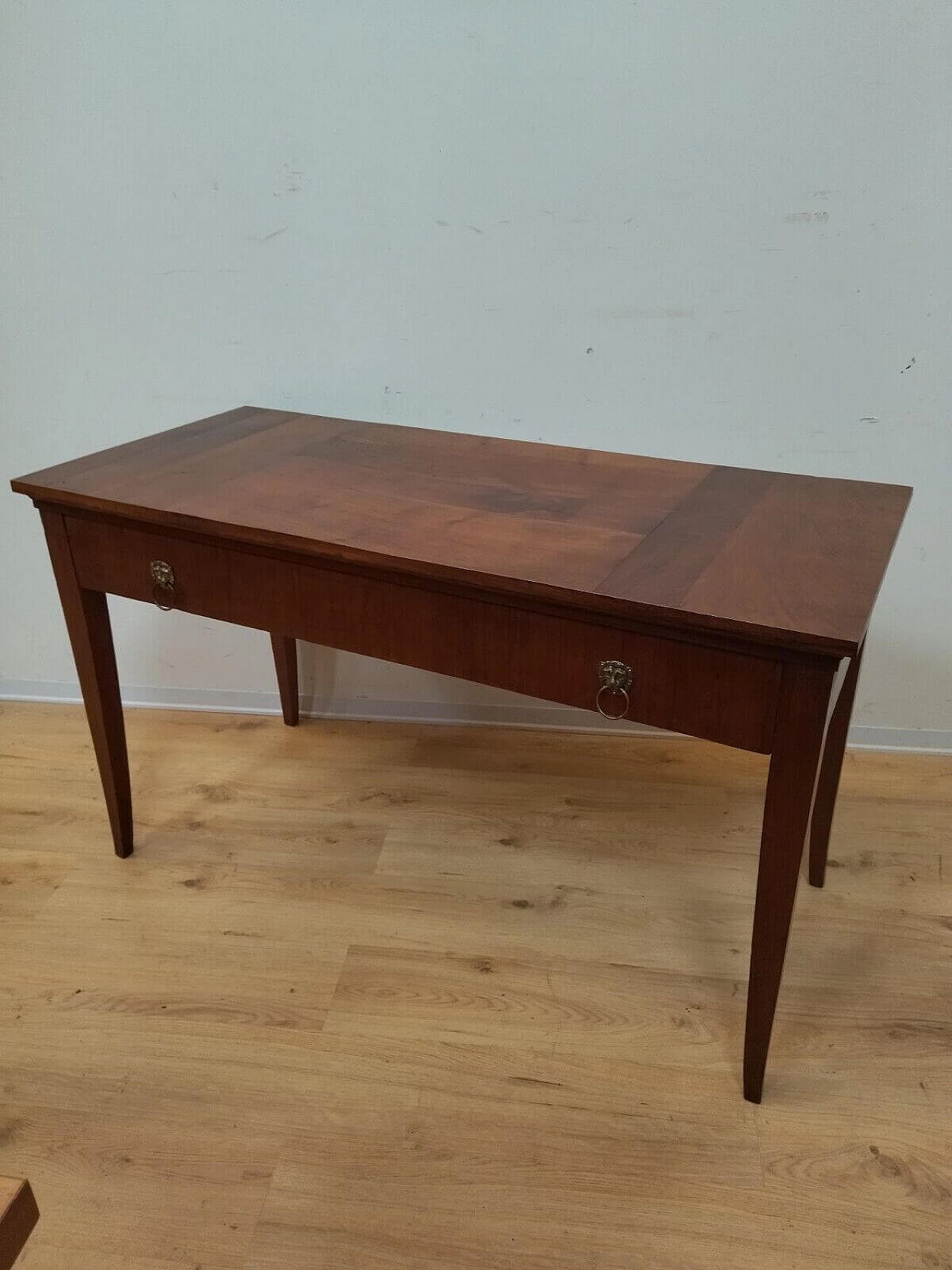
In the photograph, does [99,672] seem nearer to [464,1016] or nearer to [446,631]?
[446,631]

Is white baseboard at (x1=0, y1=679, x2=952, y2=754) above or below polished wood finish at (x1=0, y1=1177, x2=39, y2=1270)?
below

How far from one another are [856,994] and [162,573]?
1188 millimetres

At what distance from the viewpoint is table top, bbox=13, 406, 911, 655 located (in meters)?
1.08

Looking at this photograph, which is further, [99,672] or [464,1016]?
[99,672]

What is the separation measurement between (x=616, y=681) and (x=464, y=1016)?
60 cm

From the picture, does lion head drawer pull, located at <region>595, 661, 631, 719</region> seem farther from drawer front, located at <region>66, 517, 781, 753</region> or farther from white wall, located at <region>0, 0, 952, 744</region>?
white wall, located at <region>0, 0, 952, 744</region>

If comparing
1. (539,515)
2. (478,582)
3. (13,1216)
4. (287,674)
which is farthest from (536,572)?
(287,674)

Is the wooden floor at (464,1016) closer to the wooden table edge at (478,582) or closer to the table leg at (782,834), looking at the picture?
the table leg at (782,834)

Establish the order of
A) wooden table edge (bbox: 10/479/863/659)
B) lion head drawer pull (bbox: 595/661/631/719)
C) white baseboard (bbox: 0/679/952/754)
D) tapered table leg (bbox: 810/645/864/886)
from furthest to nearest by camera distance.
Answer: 1. white baseboard (bbox: 0/679/952/754)
2. tapered table leg (bbox: 810/645/864/886)
3. lion head drawer pull (bbox: 595/661/631/719)
4. wooden table edge (bbox: 10/479/863/659)

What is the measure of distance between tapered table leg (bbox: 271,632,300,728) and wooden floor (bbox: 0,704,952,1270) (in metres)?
0.09

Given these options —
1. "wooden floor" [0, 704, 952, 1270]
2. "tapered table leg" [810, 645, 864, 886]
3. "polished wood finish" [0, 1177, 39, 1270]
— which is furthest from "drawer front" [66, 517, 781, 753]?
"polished wood finish" [0, 1177, 39, 1270]

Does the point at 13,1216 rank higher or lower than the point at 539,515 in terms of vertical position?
lower

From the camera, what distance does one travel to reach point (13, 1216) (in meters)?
0.68

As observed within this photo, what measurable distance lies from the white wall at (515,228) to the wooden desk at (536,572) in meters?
0.26
